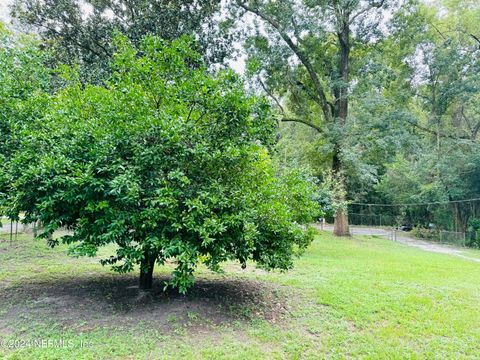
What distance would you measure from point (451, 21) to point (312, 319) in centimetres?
2021

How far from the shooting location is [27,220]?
4.30 metres

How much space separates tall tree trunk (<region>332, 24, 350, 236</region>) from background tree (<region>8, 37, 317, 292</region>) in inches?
421

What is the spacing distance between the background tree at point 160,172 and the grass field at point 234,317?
2.21ft

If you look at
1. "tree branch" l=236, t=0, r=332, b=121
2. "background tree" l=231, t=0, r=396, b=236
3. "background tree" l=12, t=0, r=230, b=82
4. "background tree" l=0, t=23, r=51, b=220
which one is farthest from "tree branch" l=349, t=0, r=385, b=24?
"background tree" l=0, t=23, r=51, b=220

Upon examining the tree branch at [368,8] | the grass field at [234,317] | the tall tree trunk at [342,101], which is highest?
the tree branch at [368,8]

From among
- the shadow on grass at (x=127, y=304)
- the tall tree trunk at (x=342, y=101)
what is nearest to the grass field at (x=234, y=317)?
the shadow on grass at (x=127, y=304)

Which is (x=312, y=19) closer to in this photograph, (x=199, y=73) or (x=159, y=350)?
(x=199, y=73)

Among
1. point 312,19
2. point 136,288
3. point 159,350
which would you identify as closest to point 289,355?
point 159,350

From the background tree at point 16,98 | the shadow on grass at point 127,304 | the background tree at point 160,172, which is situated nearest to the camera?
the background tree at point 160,172

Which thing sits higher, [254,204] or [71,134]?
[71,134]

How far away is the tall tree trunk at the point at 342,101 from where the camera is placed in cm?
1484

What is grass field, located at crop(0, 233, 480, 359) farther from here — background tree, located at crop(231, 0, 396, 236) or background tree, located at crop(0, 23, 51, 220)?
background tree, located at crop(231, 0, 396, 236)

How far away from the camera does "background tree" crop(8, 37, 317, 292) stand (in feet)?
12.2

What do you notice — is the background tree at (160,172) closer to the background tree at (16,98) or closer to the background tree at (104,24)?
the background tree at (16,98)
